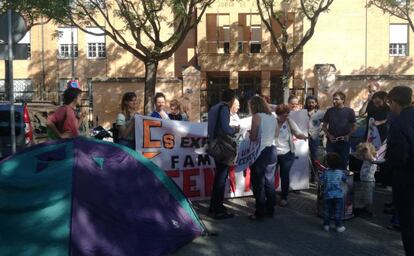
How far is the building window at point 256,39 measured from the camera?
31.1 metres

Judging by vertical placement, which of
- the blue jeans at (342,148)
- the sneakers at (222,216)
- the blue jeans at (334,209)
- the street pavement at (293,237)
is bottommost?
the street pavement at (293,237)

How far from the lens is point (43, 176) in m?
4.78

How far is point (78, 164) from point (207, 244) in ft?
6.11

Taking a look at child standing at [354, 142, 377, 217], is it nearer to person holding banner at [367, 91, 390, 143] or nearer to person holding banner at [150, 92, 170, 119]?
person holding banner at [367, 91, 390, 143]

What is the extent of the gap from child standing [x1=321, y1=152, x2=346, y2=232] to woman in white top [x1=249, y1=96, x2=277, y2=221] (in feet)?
2.68

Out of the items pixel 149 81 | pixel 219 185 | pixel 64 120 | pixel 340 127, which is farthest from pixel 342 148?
pixel 149 81

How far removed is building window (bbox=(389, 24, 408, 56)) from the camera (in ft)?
105

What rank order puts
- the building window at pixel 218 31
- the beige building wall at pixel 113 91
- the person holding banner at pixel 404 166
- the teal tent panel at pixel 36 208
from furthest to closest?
the building window at pixel 218 31 → the beige building wall at pixel 113 91 → the teal tent panel at pixel 36 208 → the person holding banner at pixel 404 166

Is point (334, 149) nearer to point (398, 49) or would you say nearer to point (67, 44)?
point (398, 49)

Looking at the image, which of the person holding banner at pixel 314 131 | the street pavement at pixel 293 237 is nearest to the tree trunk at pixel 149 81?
the person holding banner at pixel 314 131

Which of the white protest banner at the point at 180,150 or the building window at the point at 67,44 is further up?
the building window at the point at 67,44

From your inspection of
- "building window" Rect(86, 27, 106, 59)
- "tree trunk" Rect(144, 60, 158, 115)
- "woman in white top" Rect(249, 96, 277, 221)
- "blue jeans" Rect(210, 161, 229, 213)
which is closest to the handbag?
"blue jeans" Rect(210, 161, 229, 213)

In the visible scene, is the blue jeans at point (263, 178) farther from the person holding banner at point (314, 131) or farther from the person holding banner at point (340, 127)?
the person holding banner at point (314, 131)

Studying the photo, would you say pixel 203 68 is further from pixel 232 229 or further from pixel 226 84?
pixel 232 229
